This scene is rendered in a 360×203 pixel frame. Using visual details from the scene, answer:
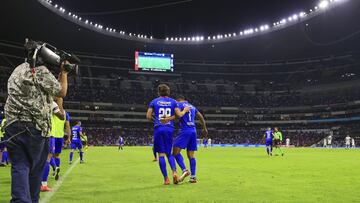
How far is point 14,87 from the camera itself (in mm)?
4062

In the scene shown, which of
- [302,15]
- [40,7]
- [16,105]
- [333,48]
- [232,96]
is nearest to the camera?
[16,105]

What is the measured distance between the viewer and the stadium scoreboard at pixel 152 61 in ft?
218

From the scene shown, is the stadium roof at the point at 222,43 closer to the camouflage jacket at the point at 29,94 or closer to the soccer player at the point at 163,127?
the soccer player at the point at 163,127

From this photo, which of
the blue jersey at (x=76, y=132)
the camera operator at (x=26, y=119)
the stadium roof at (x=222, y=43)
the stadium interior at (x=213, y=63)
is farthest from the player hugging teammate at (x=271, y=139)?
the stadium roof at (x=222, y=43)

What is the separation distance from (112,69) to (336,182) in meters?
75.5

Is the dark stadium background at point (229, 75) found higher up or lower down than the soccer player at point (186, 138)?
higher up

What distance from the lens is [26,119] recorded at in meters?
4.01

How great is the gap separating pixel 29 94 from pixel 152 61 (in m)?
63.9

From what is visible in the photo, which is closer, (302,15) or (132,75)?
(302,15)

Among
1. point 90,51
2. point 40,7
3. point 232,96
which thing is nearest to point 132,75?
point 90,51

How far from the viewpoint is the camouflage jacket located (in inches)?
158

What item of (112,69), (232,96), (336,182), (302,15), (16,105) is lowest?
(336,182)

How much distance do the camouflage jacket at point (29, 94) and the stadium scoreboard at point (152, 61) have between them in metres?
62.6

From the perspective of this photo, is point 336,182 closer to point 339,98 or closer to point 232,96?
point 339,98
